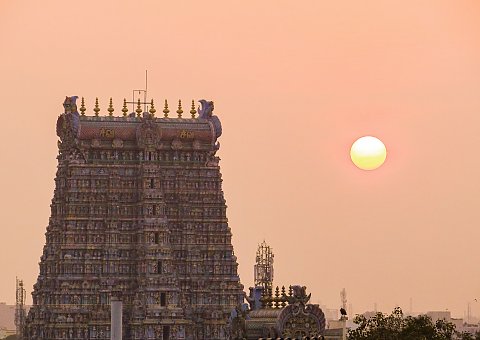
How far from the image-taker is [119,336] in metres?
131

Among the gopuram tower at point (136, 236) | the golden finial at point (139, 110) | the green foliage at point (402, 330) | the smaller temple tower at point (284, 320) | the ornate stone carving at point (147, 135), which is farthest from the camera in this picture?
the golden finial at point (139, 110)

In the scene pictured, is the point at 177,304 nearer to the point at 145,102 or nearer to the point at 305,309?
the point at 145,102

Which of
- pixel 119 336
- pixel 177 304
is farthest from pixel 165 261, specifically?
pixel 119 336

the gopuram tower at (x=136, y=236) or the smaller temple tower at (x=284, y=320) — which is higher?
the gopuram tower at (x=136, y=236)

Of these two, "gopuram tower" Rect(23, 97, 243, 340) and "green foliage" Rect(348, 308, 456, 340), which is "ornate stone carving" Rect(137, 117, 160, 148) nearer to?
"gopuram tower" Rect(23, 97, 243, 340)

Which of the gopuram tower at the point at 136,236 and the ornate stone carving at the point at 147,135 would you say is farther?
the ornate stone carving at the point at 147,135

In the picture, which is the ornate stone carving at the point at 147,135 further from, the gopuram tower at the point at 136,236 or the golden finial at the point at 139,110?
the golden finial at the point at 139,110

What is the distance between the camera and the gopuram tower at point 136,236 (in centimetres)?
17738

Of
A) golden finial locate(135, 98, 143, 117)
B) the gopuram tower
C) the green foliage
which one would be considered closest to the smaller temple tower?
the green foliage

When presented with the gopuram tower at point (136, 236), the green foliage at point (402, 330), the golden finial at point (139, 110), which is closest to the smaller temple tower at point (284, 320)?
the green foliage at point (402, 330)

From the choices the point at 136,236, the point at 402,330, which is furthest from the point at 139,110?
the point at 402,330

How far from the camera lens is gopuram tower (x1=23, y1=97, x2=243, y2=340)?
6983 inches

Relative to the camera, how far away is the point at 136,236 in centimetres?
17838

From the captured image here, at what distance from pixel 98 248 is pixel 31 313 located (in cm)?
913
